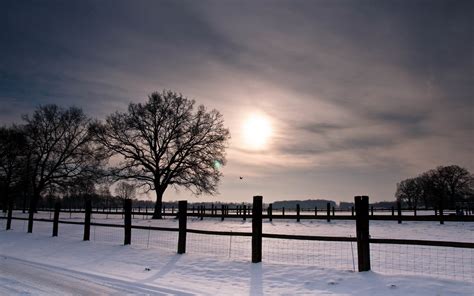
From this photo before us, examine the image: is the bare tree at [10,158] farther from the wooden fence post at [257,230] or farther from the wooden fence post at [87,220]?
the wooden fence post at [257,230]

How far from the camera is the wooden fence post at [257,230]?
1013 cm

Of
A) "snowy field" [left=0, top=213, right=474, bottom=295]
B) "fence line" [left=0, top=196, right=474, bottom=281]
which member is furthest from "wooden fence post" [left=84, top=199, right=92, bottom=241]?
"fence line" [left=0, top=196, right=474, bottom=281]

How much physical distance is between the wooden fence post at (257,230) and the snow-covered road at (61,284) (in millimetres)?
3220

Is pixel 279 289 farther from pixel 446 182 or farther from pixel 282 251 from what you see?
pixel 446 182

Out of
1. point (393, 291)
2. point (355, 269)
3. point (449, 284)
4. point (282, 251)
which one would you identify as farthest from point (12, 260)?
point (449, 284)

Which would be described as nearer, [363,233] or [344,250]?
[363,233]

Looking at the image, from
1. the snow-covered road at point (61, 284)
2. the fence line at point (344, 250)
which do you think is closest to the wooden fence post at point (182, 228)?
the fence line at point (344, 250)

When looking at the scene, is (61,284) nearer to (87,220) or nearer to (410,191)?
(87,220)

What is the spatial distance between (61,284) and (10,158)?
46124mm

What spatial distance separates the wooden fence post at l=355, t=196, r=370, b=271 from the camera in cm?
846

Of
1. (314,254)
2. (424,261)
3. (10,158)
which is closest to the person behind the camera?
(424,261)

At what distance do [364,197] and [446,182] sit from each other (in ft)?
308

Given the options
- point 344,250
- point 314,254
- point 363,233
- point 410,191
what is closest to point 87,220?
point 314,254

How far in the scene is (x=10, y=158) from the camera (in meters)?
47.0
